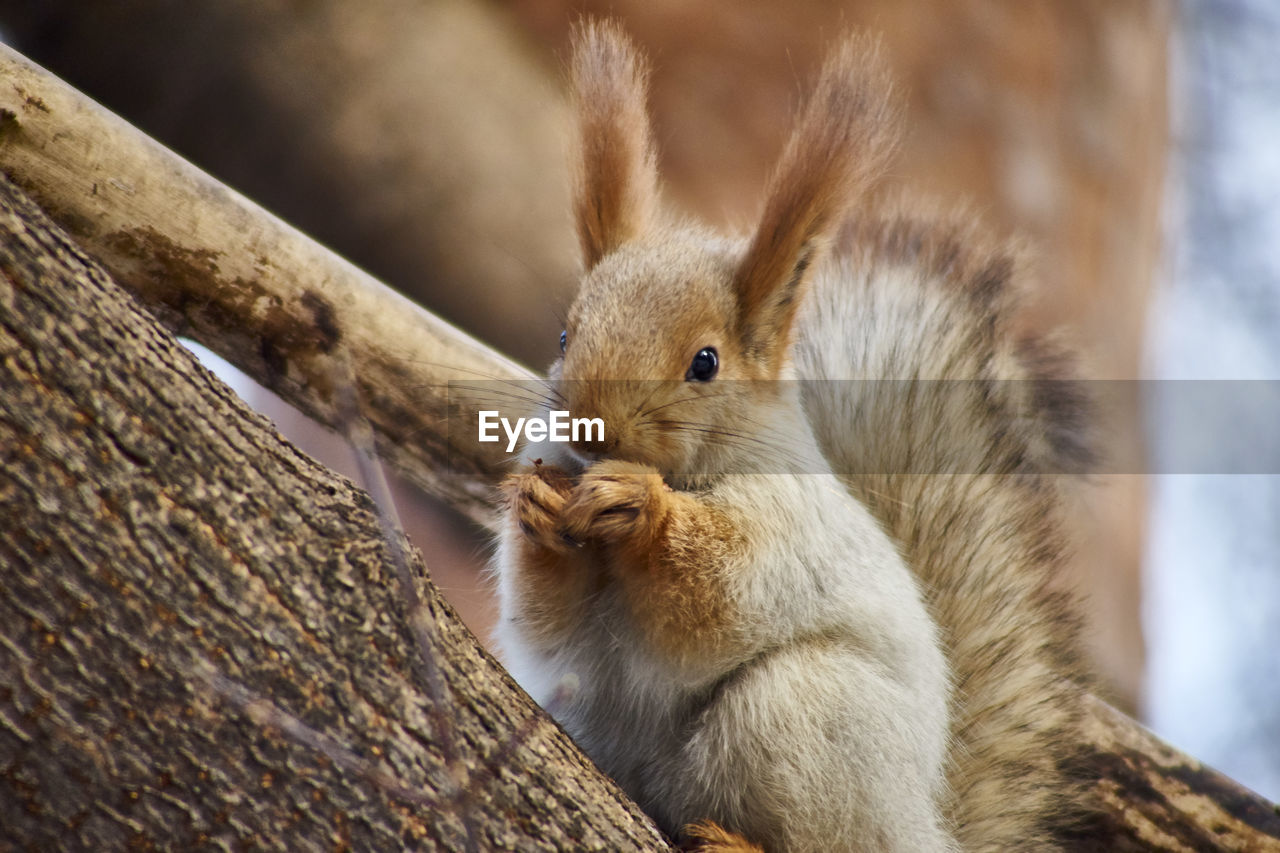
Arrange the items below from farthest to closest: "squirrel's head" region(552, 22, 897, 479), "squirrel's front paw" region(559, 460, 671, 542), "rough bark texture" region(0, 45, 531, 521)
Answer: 1. "rough bark texture" region(0, 45, 531, 521)
2. "squirrel's head" region(552, 22, 897, 479)
3. "squirrel's front paw" region(559, 460, 671, 542)

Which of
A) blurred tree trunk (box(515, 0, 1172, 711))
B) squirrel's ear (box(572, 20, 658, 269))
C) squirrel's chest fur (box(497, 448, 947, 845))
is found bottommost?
squirrel's chest fur (box(497, 448, 947, 845))

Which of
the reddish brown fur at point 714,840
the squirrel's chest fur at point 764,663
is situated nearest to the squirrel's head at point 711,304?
the squirrel's chest fur at point 764,663

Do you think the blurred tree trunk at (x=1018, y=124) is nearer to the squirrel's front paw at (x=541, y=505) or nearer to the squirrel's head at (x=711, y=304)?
the squirrel's head at (x=711, y=304)

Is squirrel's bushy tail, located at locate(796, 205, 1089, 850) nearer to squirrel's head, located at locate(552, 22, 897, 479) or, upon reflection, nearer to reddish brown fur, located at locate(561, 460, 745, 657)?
squirrel's head, located at locate(552, 22, 897, 479)

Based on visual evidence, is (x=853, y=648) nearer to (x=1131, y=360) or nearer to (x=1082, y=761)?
(x=1082, y=761)

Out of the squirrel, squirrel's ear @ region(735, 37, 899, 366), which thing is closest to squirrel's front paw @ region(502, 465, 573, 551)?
the squirrel

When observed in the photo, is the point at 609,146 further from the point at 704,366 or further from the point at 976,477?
the point at 976,477
